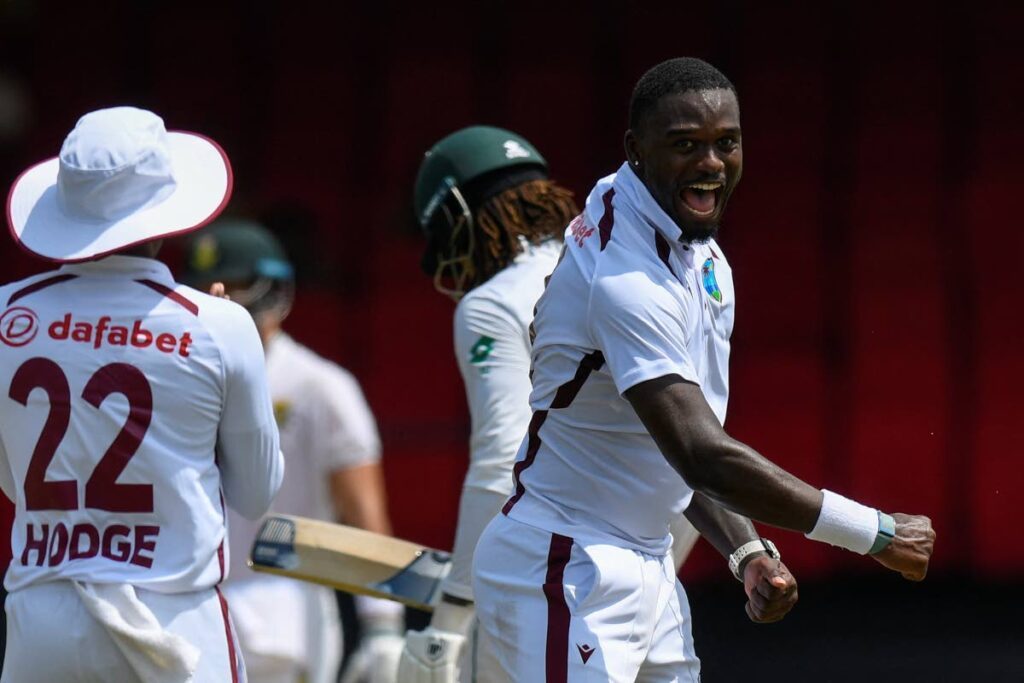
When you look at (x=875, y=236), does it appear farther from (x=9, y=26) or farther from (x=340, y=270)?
(x=9, y=26)

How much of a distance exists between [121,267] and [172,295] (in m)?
0.11

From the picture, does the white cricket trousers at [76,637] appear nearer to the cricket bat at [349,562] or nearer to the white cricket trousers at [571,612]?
the white cricket trousers at [571,612]

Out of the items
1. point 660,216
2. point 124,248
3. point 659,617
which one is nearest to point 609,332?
point 660,216

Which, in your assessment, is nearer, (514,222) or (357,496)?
(514,222)

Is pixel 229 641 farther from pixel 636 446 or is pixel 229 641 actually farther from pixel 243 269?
pixel 243 269

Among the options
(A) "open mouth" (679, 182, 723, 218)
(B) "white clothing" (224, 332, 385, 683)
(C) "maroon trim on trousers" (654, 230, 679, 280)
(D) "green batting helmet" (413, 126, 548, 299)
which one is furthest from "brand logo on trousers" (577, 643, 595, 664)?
(B) "white clothing" (224, 332, 385, 683)

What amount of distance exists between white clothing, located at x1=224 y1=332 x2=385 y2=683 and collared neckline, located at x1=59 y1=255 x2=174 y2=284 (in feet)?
6.51

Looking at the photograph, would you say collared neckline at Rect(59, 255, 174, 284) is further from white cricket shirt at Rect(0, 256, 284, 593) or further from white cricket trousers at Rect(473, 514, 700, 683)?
white cricket trousers at Rect(473, 514, 700, 683)

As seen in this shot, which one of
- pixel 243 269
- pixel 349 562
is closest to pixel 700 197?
pixel 349 562

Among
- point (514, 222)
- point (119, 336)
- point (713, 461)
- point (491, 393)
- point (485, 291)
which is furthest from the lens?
point (514, 222)

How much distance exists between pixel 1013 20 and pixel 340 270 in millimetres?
3510

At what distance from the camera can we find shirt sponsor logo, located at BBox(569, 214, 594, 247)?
3.17 m

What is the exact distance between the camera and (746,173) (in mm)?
8789

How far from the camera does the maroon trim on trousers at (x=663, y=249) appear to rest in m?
3.09
